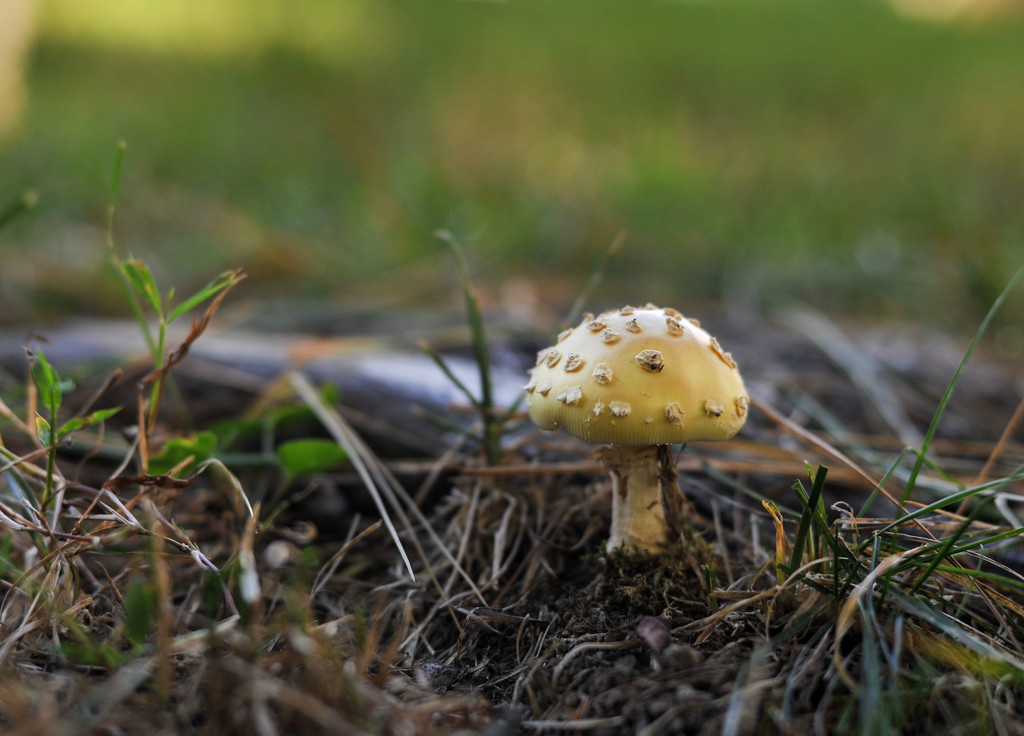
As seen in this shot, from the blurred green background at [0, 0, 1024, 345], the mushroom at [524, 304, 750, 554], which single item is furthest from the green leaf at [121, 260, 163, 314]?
the blurred green background at [0, 0, 1024, 345]

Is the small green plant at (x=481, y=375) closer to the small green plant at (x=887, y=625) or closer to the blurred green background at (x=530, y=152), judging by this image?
the small green plant at (x=887, y=625)

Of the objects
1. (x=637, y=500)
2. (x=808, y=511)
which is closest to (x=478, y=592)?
(x=637, y=500)

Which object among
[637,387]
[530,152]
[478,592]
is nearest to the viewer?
[637,387]

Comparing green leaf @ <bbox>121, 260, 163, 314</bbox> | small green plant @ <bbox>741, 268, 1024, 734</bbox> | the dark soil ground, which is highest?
green leaf @ <bbox>121, 260, 163, 314</bbox>

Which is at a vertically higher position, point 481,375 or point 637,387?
point 637,387

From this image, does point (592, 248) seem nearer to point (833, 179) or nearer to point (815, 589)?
point (833, 179)

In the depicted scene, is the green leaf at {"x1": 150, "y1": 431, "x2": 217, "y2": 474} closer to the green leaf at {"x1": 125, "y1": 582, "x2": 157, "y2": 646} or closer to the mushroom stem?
the green leaf at {"x1": 125, "y1": 582, "x2": 157, "y2": 646}

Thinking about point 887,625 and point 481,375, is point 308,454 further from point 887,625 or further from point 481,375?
point 887,625
